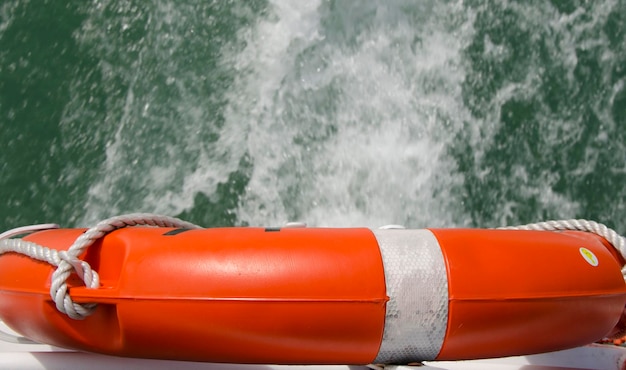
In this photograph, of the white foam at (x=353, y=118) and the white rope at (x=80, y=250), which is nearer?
the white rope at (x=80, y=250)

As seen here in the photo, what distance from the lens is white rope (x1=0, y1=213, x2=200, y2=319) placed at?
144cm

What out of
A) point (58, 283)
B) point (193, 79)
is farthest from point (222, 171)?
point (58, 283)

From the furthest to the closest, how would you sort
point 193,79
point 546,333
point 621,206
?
point 193,79
point 621,206
point 546,333

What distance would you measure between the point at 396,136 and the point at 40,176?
Result: 70.7 inches

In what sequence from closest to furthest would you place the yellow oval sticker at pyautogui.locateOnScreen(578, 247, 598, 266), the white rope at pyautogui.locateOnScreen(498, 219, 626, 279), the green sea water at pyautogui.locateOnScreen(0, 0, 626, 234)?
the yellow oval sticker at pyautogui.locateOnScreen(578, 247, 598, 266) < the white rope at pyautogui.locateOnScreen(498, 219, 626, 279) < the green sea water at pyautogui.locateOnScreen(0, 0, 626, 234)

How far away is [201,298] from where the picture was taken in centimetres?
140

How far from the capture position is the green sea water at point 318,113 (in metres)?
2.79

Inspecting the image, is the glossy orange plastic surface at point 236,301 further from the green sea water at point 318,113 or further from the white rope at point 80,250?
the green sea water at point 318,113

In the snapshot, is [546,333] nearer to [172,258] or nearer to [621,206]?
[172,258]

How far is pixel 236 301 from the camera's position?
1.40 m

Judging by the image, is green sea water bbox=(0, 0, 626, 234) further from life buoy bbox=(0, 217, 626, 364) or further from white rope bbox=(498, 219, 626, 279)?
life buoy bbox=(0, 217, 626, 364)

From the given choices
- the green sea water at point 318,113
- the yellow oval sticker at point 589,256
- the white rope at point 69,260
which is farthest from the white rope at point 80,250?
the green sea water at point 318,113

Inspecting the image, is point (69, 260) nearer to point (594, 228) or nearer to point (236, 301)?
point (236, 301)

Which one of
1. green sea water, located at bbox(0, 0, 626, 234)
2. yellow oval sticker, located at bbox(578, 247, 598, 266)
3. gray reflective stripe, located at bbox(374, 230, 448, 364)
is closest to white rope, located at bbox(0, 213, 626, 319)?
yellow oval sticker, located at bbox(578, 247, 598, 266)
